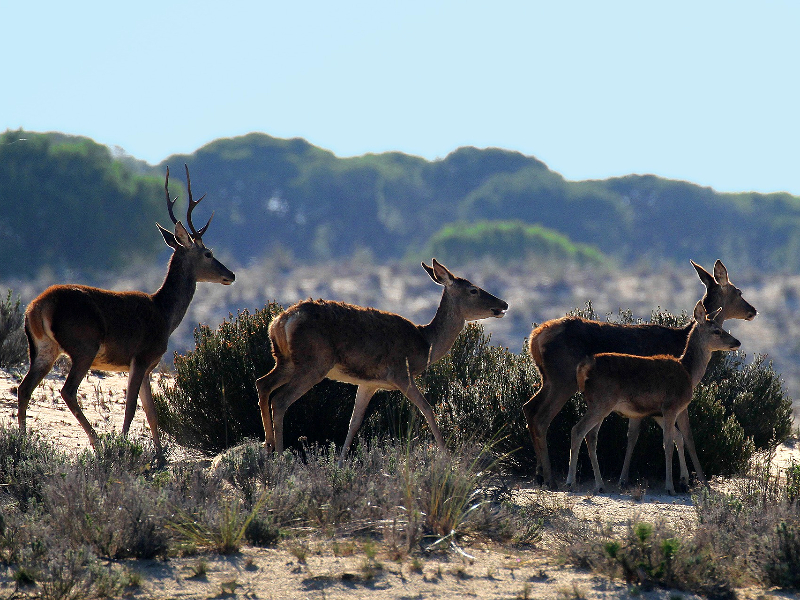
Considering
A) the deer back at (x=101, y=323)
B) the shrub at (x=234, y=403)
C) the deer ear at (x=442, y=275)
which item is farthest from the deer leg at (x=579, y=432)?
the deer back at (x=101, y=323)

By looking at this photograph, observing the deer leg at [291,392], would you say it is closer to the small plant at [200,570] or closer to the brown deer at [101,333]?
the brown deer at [101,333]

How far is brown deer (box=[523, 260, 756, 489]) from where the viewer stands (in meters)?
9.48

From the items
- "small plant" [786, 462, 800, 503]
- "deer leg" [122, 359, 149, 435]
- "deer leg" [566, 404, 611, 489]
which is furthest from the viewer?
"deer leg" [122, 359, 149, 435]

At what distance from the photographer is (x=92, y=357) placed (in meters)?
8.97

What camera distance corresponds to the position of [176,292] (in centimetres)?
1032

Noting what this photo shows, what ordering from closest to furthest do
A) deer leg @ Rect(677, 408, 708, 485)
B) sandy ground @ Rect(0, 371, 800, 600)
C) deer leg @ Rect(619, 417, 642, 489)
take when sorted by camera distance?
sandy ground @ Rect(0, 371, 800, 600) → deer leg @ Rect(619, 417, 642, 489) → deer leg @ Rect(677, 408, 708, 485)

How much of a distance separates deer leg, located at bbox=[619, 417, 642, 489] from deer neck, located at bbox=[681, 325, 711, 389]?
710 mm

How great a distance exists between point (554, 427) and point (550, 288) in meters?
47.8

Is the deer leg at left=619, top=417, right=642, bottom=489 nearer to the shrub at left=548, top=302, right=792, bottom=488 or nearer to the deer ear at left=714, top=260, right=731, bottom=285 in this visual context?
the shrub at left=548, top=302, right=792, bottom=488

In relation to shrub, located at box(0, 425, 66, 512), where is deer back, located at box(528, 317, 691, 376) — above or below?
above

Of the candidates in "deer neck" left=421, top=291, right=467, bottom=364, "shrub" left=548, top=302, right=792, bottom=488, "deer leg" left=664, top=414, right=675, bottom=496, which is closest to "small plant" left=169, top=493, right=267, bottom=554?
"deer neck" left=421, top=291, right=467, bottom=364

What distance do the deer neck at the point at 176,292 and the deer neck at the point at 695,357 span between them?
5362 millimetres

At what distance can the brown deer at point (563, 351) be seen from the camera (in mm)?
9477

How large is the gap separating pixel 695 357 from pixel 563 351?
144 centimetres
